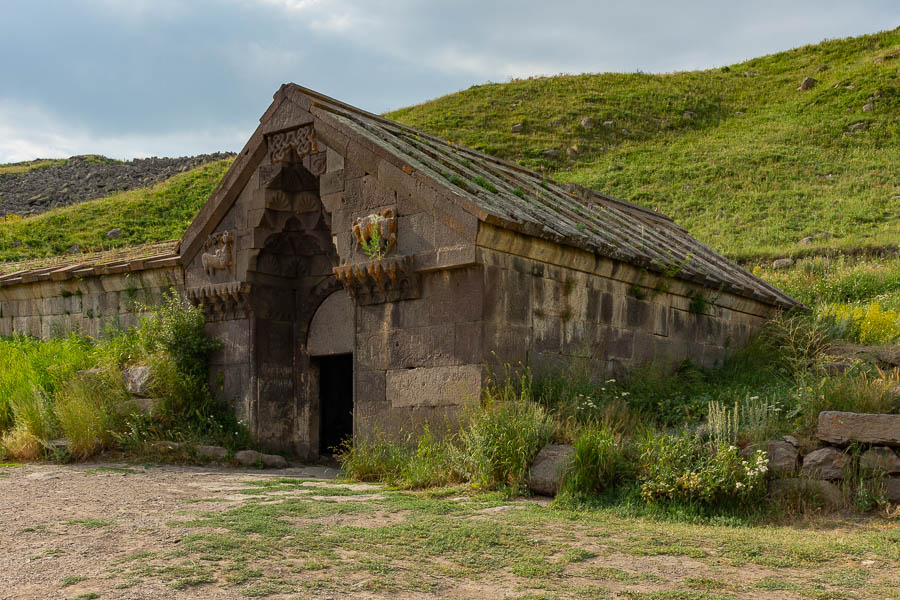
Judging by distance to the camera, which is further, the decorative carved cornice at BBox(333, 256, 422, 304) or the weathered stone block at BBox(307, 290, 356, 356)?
the weathered stone block at BBox(307, 290, 356, 356)

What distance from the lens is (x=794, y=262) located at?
22.7m

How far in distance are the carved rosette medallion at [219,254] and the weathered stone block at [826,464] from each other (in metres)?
8.20

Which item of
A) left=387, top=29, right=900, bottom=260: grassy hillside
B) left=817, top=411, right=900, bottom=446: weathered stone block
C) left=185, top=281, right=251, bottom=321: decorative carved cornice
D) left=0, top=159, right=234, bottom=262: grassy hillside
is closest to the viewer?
left=817, top=411, right=900, bottom=446: weathered stone block

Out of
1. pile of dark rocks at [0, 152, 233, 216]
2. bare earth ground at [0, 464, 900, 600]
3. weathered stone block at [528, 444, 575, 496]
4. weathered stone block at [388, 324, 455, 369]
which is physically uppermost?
pile of dark rocks at [0, 152, 233, 216]

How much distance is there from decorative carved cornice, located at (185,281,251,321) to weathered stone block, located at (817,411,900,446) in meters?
7.83

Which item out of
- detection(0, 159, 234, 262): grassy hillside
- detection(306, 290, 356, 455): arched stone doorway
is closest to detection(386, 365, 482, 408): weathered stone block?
detection(306, 290, 356, 455): arched stone doorway

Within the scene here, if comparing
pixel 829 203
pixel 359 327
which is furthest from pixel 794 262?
pixel 359 327

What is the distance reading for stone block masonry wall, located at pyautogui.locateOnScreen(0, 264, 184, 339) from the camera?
1400cm

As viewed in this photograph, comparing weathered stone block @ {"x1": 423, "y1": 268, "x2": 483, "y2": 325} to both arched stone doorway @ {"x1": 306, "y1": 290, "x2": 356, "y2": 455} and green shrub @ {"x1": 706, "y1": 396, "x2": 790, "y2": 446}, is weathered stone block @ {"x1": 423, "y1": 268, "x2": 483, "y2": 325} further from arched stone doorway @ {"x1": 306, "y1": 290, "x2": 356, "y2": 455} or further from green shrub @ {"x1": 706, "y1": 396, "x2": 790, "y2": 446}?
green shrub @ {"x1": 706, "y1": 396, "x2": 790, "y2": 446}

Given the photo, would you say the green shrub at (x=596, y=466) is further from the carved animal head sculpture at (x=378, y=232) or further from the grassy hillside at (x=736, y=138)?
the grassy hillside at (x=736, y=138)

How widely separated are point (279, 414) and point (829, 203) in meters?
22.7

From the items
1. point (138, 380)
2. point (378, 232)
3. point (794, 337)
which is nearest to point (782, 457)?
point (378, 232)

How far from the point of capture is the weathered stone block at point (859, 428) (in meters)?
7.61

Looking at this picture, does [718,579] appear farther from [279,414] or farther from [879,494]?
[279,414]
